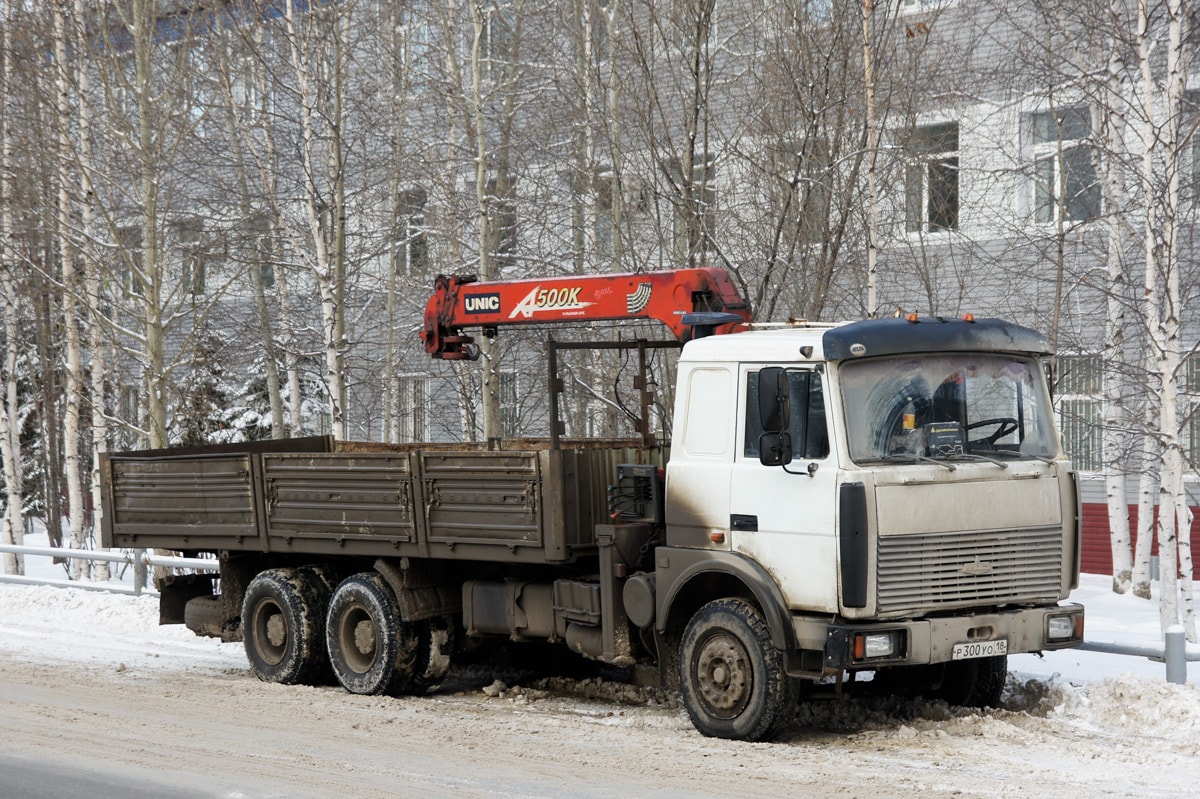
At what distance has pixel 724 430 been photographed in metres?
9.71

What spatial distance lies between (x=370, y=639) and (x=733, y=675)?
3.62 m

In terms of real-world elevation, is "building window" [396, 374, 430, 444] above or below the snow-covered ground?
above

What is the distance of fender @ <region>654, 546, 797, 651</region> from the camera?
912cm

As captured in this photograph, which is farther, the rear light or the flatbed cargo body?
the flatbed cargo body

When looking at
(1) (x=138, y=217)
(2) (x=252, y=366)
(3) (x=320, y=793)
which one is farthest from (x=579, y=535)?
(2) (x=252, y=366)

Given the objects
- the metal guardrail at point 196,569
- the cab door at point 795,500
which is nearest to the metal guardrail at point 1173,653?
the metal guardrail at point 196,569

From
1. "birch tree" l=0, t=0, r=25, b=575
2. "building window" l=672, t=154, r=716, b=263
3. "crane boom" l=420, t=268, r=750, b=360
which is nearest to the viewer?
"crane boom" l=420, t=268, r=750, b=360

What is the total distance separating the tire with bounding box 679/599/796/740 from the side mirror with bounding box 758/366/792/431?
1.20 meters

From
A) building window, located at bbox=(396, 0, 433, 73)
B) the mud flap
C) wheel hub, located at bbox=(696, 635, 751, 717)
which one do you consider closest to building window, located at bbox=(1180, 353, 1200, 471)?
wheel hub, located at bbox=(696, 635, 751, 717)

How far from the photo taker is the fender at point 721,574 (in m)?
9.12

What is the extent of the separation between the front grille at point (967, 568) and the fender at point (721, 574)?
1.96 feet

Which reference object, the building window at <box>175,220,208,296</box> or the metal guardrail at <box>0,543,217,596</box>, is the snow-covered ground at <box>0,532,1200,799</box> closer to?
the metal guardrail at <box>0,543,217,596</box>

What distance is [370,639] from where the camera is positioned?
11977 mm

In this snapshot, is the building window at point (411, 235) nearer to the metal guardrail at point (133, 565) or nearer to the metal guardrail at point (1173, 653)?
the metal guardrail at point (133, 565)
